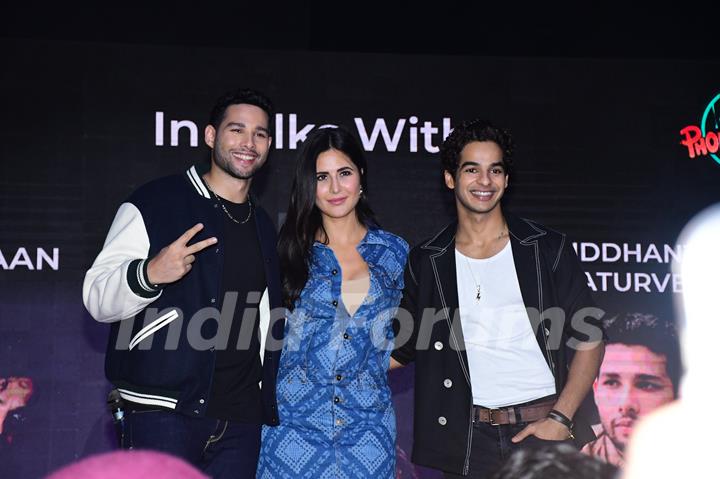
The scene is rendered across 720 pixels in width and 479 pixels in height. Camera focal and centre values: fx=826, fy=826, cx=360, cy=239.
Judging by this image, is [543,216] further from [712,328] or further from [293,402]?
[293,402]

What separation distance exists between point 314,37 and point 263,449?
3.24 meters

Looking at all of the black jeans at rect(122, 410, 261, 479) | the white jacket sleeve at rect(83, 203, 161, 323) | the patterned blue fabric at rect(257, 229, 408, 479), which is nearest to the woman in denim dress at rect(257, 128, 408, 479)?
the patterned blue fabric at rect(257, 229, 408, 479)

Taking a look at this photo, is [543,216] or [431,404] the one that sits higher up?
[543,216]

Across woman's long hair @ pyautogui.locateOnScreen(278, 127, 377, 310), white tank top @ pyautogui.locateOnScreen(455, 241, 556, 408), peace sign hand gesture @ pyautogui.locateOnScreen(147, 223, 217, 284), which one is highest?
woman's long hair @ pyautogui.locateOnScreen(278, 127, 377, 310)

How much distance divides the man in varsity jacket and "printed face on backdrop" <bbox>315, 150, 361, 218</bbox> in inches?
10.9

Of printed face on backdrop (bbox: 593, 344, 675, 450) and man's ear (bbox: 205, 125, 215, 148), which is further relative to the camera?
printed face on backdrop (bbox: 593, 344, 675, 450)

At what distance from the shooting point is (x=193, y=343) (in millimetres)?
2955

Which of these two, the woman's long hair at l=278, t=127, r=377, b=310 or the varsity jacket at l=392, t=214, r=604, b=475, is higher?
the woman's long hair at l=278, t=127, r=377, b=310

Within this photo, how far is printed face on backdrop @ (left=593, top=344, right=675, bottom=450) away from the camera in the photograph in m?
5.47

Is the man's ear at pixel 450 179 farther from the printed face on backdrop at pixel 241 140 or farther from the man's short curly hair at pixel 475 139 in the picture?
the printed face on backdrop at pixel 241 140

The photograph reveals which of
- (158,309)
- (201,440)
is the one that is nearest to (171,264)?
(158,309)

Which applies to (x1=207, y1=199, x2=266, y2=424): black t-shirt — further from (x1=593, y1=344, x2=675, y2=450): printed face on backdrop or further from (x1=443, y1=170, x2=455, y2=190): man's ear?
(x1=593, y1=344, x2=675, y2=450): printed face on backdrop

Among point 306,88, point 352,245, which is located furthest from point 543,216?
point 352,245

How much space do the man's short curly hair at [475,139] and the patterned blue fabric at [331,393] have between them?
644 millimetres
